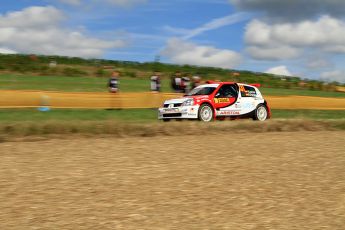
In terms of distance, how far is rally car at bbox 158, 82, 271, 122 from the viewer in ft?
53.9

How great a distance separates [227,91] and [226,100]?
0.42 m

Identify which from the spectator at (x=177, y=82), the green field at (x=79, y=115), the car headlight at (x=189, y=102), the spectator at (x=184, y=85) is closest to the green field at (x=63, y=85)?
the spectator at (x=177, y=82)

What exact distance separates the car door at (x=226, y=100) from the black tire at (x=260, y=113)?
819mm

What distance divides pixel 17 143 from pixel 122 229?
5600 millimetres

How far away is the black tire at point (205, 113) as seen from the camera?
1641cm

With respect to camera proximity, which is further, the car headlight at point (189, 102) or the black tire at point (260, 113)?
the black tire at point (260, 113)

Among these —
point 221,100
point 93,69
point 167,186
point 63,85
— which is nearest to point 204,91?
point 221,100

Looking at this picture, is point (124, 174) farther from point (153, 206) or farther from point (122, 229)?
point (122, 229)

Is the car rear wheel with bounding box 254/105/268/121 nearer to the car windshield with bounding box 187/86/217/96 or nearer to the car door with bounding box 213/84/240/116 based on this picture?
the car door with bounding box 213/84/240/116

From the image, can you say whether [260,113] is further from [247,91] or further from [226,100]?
[226,100]

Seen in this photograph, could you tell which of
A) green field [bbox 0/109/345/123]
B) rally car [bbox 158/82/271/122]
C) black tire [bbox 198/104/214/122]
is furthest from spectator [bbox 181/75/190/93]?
black tire [bbox 198/104/214/122]

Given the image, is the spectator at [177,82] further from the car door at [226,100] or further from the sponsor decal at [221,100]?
the sponsor decal at [221,100]

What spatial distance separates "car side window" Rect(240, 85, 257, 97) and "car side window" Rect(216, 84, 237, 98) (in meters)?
0.33

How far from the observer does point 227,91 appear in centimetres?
1731
